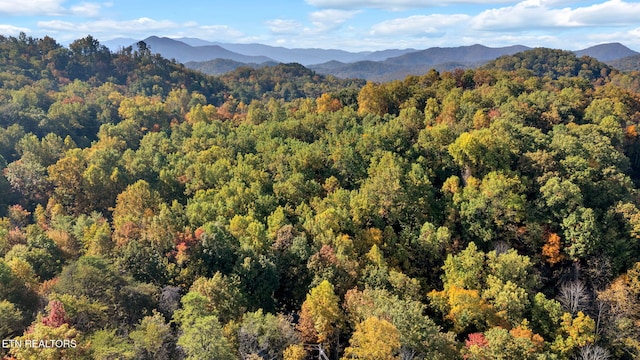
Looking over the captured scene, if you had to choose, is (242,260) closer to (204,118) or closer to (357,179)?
(357,179)

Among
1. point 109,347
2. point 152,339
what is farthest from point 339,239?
point 109,347

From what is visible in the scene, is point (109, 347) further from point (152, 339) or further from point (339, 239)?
point (339, 239)

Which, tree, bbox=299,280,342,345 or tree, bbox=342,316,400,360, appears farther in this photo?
tree, bbox=299,280,342,345

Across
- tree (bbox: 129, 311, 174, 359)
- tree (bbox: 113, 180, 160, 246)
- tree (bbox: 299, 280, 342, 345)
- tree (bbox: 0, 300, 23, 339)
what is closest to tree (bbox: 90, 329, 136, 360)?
tree (bbox: 129, 311, 174, 359)

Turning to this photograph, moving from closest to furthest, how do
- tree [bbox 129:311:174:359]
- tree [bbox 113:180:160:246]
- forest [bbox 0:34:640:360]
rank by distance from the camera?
1. tree [bbox 129:311:174:359]
2. forest [bbox 0:34:640:360]
3. tree [bbox 113:180:160:246]

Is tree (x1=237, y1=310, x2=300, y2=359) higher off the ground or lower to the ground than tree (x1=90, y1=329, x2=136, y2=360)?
lower

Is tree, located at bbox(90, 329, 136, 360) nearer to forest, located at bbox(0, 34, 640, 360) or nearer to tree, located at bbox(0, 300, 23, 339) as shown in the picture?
forest, located at bbox(0, 34, 640, 360)
